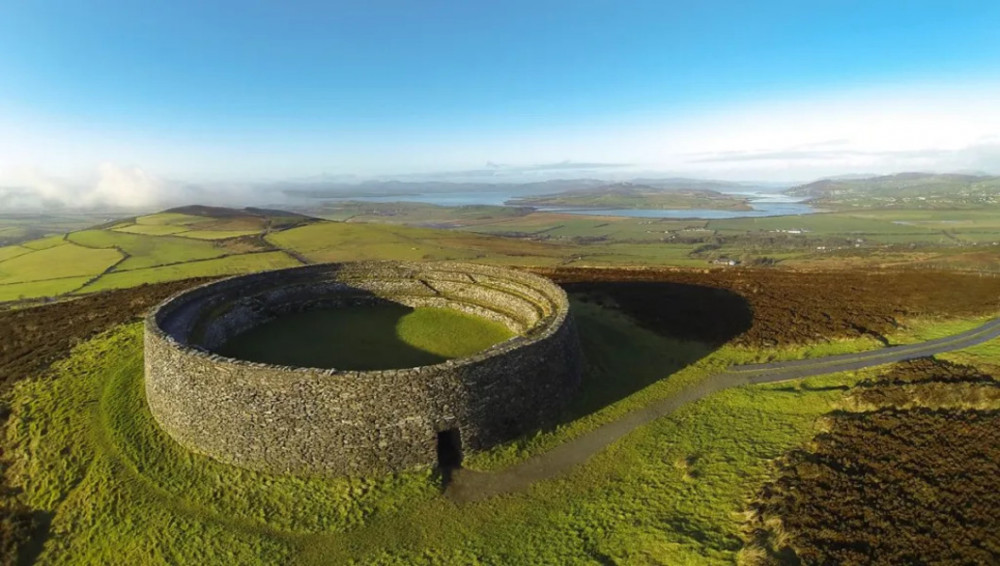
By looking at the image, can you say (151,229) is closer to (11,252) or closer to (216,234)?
(216,234)

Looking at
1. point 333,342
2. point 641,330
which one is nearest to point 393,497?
point 333,342

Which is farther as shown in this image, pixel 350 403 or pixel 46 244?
pixel 46 244

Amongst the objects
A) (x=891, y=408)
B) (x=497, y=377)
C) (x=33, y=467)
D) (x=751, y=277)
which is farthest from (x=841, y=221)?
(x=33, y=467)

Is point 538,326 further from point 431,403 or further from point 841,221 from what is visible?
point 841,221

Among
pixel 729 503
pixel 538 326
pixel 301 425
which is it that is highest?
pixel 538 326

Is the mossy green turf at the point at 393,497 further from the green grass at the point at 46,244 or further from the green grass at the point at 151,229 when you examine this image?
the green grass at the point at 151,229
